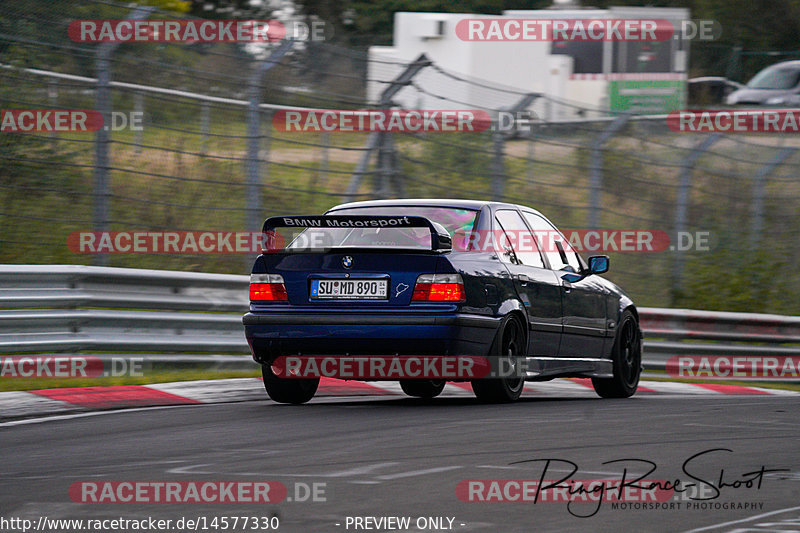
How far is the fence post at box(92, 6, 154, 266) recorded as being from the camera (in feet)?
38.3

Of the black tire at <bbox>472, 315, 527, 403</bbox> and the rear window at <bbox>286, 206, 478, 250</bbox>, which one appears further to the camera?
the black tire at <bbox>472, 315, 527, 403</bbox>

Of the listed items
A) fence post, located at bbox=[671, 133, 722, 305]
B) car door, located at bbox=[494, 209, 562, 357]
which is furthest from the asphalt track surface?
fence post, located at bbox=[671, 133, 722, 305]

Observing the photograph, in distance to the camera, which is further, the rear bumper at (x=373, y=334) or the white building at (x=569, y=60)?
the white building at (x=569, y=60)

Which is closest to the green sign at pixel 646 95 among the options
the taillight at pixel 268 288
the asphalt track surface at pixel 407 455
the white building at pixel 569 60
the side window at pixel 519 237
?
the white building at pixel 569 60

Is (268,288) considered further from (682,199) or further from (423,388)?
(682,199)

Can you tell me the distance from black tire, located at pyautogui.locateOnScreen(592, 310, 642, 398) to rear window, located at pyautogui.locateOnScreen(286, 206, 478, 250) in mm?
2242

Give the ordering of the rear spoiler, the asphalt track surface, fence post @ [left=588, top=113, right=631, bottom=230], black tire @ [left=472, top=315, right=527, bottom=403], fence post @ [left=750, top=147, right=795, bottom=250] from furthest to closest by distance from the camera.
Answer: fence post @ [left=750, top=147, right=795, bottom=250] → fence post @ [left=588, top=113, right=631, bottom=230] → black tire @ [left=472, top=315, right=527, bottom=403] → the rear spoiler → the asphalt track surface

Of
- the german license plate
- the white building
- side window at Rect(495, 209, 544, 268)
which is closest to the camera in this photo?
the german license plate

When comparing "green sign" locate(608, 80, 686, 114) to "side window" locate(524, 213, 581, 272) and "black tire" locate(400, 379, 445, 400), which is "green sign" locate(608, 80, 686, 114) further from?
"black tire" locate(400, 379, 445, 400)

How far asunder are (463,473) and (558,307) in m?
4.16

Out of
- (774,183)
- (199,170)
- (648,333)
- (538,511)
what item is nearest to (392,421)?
(538,511)

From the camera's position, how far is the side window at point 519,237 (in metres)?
9.90

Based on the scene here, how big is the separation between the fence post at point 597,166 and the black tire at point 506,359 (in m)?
5.92

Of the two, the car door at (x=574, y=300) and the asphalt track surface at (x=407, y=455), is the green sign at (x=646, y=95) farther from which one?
the asphalt track surface at (x=407, y=455)
